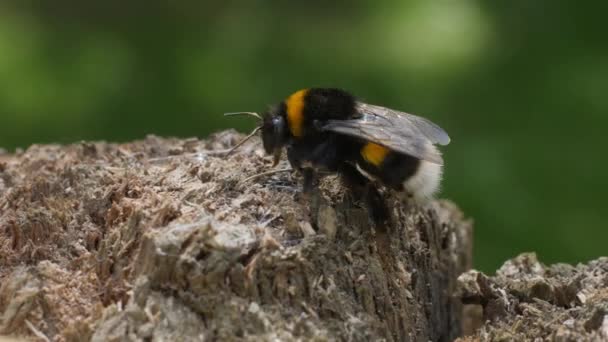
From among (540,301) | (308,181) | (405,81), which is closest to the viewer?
(540,301)

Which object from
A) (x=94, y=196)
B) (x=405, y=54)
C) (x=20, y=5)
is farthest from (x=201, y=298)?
(x=20, y=5)

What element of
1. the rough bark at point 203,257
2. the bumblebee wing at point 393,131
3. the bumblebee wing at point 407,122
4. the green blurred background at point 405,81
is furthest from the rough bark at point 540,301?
the green blurred background at point 405,81

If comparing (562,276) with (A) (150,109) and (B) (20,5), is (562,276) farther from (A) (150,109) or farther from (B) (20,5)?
(B) (20,5)

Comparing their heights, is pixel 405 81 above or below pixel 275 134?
below

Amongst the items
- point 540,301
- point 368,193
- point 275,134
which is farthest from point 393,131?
point 540,301

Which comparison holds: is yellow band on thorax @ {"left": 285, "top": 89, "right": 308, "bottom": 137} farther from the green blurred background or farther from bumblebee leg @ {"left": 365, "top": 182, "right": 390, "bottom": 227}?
the green blurred background

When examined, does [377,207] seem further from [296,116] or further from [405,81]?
[405,81]
